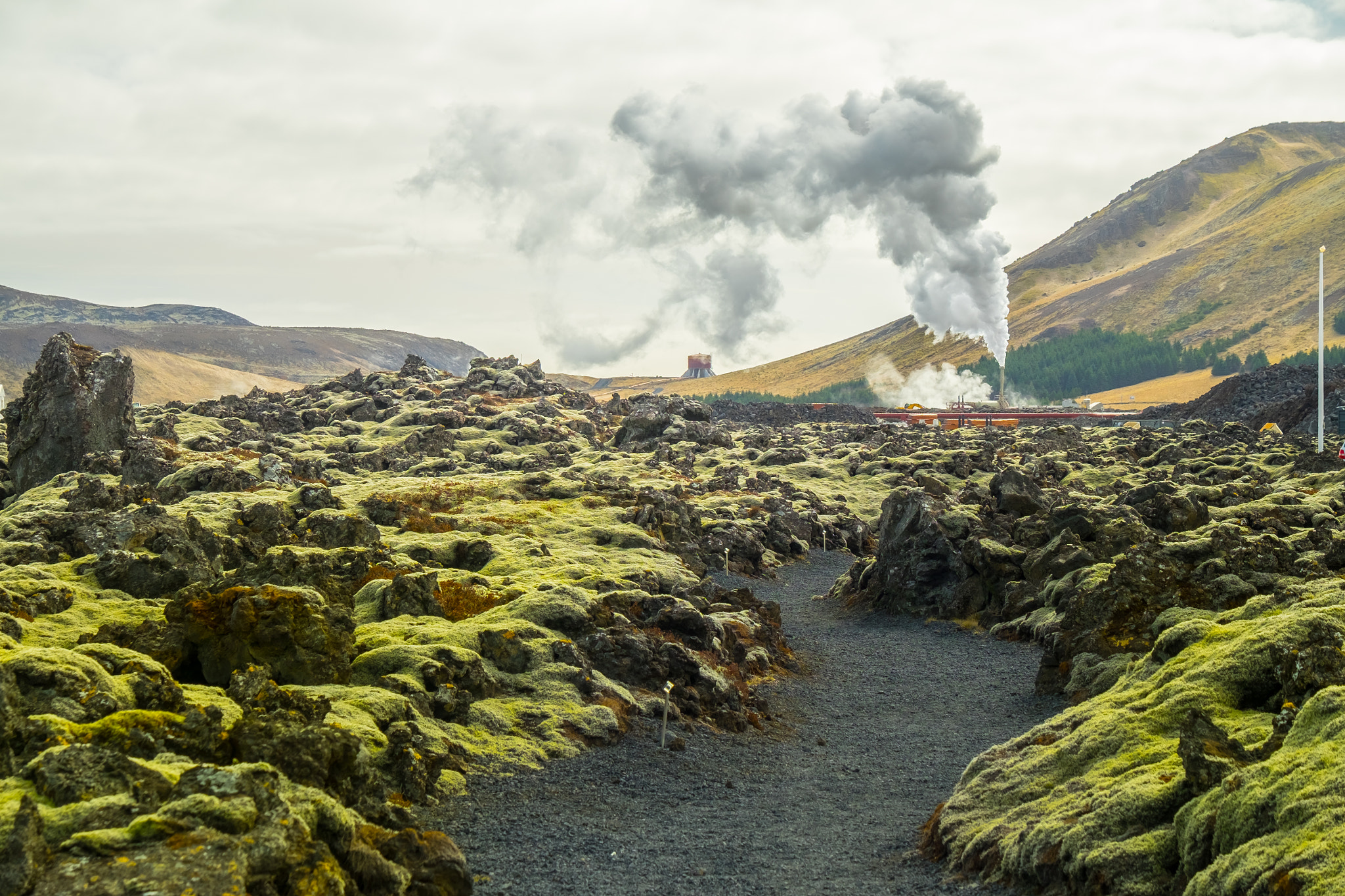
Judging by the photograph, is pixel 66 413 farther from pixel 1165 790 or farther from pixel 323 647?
pixel 1165 790

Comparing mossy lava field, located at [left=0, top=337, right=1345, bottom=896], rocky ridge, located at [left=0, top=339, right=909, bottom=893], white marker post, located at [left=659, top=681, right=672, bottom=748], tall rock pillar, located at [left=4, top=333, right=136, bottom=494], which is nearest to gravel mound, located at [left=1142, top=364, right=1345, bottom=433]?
mossy lava field, located at [left=0, top=337, right=1345, bottom=896]

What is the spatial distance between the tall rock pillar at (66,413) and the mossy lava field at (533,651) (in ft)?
1.03

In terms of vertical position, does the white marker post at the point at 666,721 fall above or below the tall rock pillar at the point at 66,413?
below

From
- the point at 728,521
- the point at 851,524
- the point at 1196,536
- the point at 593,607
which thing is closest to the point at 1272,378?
the point at 851,524

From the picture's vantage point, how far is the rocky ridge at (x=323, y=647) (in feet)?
41.8

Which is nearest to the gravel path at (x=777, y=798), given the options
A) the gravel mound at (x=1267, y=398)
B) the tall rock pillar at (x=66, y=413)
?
the tall rock pillar at (x=66, y=413)

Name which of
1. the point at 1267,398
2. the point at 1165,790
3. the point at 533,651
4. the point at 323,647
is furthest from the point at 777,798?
the point at 1267,398

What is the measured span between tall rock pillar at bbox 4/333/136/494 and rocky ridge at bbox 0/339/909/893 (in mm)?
664

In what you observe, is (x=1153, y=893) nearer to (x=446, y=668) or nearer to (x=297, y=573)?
(x=446, y=668)

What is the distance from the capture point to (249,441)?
76.2 m

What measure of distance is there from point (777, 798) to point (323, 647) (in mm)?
10225

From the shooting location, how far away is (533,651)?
27.5 m

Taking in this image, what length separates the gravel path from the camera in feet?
57.0

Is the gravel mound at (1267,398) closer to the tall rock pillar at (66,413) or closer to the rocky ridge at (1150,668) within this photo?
the rocky ridge at (1150,668)
